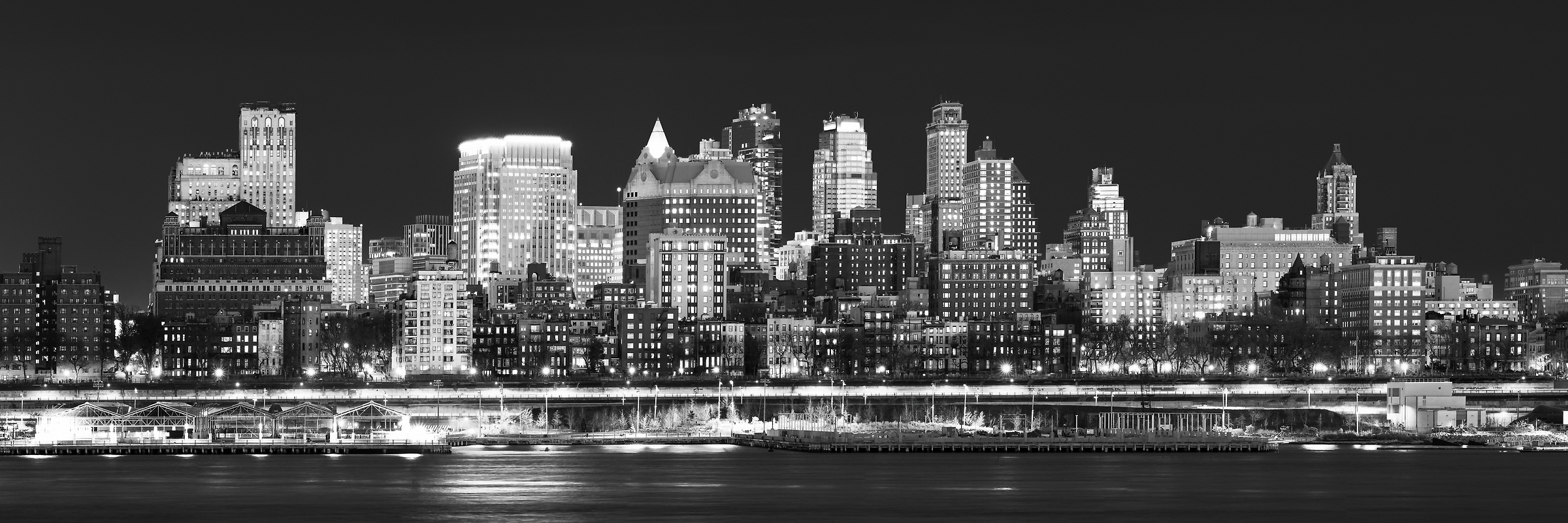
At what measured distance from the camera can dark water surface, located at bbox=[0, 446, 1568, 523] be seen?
10681cm

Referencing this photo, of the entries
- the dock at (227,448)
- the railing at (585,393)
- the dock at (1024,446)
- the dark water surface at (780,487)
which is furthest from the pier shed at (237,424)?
the dock at (1024,446)

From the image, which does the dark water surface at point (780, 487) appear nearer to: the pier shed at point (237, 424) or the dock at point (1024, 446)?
the dock at point (1024, 446)

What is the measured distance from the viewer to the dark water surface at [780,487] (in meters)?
107

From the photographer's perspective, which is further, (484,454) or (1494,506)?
(484,454)

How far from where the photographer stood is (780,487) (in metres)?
120

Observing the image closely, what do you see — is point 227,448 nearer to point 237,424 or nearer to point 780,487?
point 237,424

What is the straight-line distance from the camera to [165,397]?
623 ft

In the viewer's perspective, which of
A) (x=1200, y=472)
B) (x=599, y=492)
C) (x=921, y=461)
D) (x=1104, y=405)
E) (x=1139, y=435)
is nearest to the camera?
(x=599, y=492)

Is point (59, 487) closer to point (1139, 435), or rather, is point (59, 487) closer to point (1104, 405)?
point (1139, 435)

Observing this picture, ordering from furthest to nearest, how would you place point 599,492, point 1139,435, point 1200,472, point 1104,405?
1. point 1104,405
2. point 1139,435
3. point 1200,472
4. point 599,492

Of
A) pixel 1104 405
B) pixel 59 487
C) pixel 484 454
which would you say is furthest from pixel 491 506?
pixel 1104 405

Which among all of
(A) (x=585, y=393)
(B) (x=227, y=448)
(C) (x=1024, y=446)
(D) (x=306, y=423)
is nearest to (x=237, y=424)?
(D) (x=306, y=423)

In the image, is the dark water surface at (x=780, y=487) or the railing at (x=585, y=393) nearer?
the dark water surface at (x=780, y=487)

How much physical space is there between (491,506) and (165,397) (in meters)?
Result: 87.8
